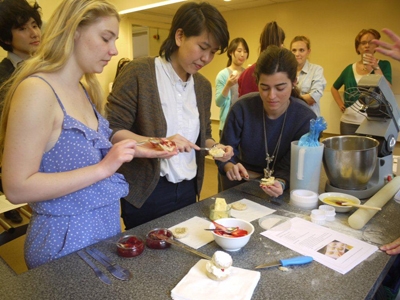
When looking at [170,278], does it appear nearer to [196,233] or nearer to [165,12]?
[196,233]

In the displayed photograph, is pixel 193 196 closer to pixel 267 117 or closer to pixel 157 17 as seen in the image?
pixel 267 117

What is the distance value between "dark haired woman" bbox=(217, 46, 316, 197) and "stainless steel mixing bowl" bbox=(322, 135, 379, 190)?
0.23 meters

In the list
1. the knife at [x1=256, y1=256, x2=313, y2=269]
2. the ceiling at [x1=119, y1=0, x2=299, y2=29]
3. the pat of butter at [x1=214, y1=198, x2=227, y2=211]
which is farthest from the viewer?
the ceiling at [x1=119, y1=0, x2=299, y2=29]

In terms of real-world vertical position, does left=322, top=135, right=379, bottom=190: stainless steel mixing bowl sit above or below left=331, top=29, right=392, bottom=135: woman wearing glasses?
below

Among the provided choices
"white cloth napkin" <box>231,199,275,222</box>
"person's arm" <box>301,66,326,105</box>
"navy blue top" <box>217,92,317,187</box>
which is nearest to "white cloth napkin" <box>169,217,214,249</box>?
"white cloth napkin" <box>231,199,275,222</box>

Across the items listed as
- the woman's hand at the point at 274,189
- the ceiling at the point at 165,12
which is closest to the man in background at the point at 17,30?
the woman's hand at the point at 274,189

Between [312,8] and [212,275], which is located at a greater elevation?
[312,8]

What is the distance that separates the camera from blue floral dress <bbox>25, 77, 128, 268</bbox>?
93 centimetres

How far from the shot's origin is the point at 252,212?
4.20 feet

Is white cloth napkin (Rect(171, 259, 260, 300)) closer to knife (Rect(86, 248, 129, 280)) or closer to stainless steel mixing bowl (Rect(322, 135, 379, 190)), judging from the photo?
knife (Rect(86, 248, 129, 280))

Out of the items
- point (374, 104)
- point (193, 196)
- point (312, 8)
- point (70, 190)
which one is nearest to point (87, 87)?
point (70, 190)

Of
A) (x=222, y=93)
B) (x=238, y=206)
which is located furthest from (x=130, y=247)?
(x=222, y=93)

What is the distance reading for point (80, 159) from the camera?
96cm

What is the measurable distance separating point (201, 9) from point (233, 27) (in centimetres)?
316
